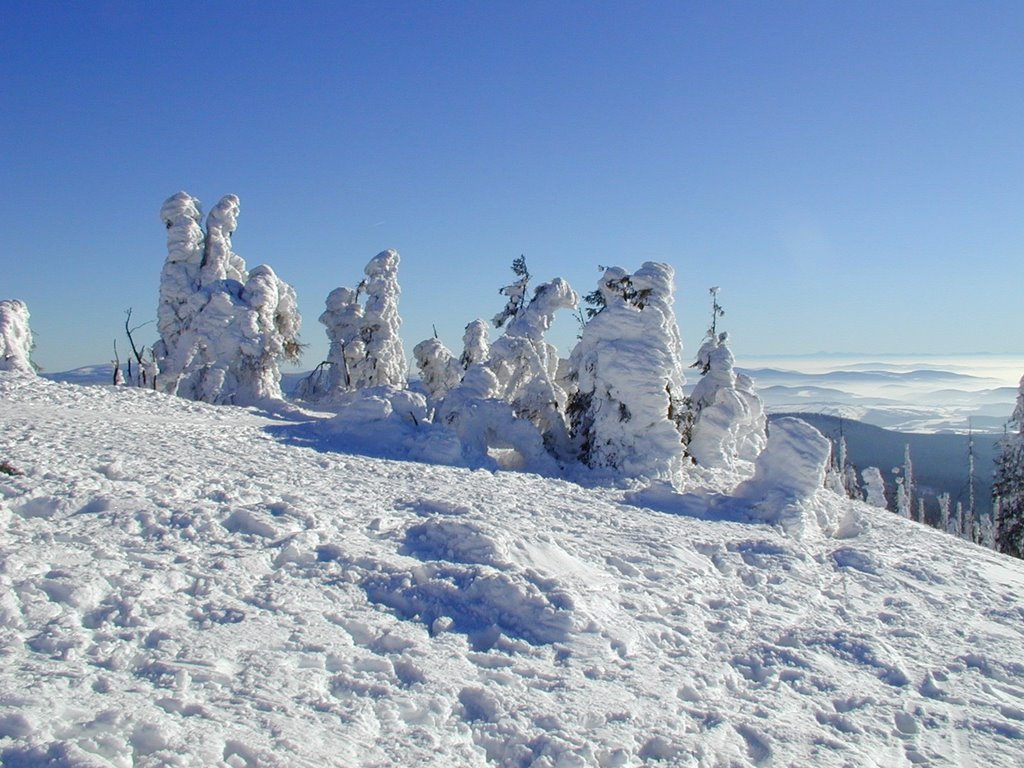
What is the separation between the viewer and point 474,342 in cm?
3500

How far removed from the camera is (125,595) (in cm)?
673

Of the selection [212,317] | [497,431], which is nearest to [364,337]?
[212,317]

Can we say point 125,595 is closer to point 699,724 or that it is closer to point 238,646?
point 238,646

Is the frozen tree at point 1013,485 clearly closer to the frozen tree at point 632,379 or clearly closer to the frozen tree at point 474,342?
the frozen tree at point 632,379

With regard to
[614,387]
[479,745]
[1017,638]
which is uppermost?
[614,387]

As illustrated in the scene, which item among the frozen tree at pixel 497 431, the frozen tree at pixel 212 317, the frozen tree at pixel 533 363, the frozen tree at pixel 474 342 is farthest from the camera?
the frozen tree at pixel 474 342

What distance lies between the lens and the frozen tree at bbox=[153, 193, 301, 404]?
30.2 m

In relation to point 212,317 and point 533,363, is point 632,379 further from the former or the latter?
point 212,317

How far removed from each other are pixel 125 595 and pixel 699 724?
532 centimetres

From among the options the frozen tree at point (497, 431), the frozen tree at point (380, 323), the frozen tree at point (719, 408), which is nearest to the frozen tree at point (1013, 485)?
the frozen tree at point (719, 408)

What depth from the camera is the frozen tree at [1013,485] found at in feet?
88.7

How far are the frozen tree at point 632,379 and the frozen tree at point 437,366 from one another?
16.4 meters

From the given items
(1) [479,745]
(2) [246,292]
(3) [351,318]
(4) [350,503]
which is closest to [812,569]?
(4) [350,503]

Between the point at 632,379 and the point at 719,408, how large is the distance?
4.88 meters
